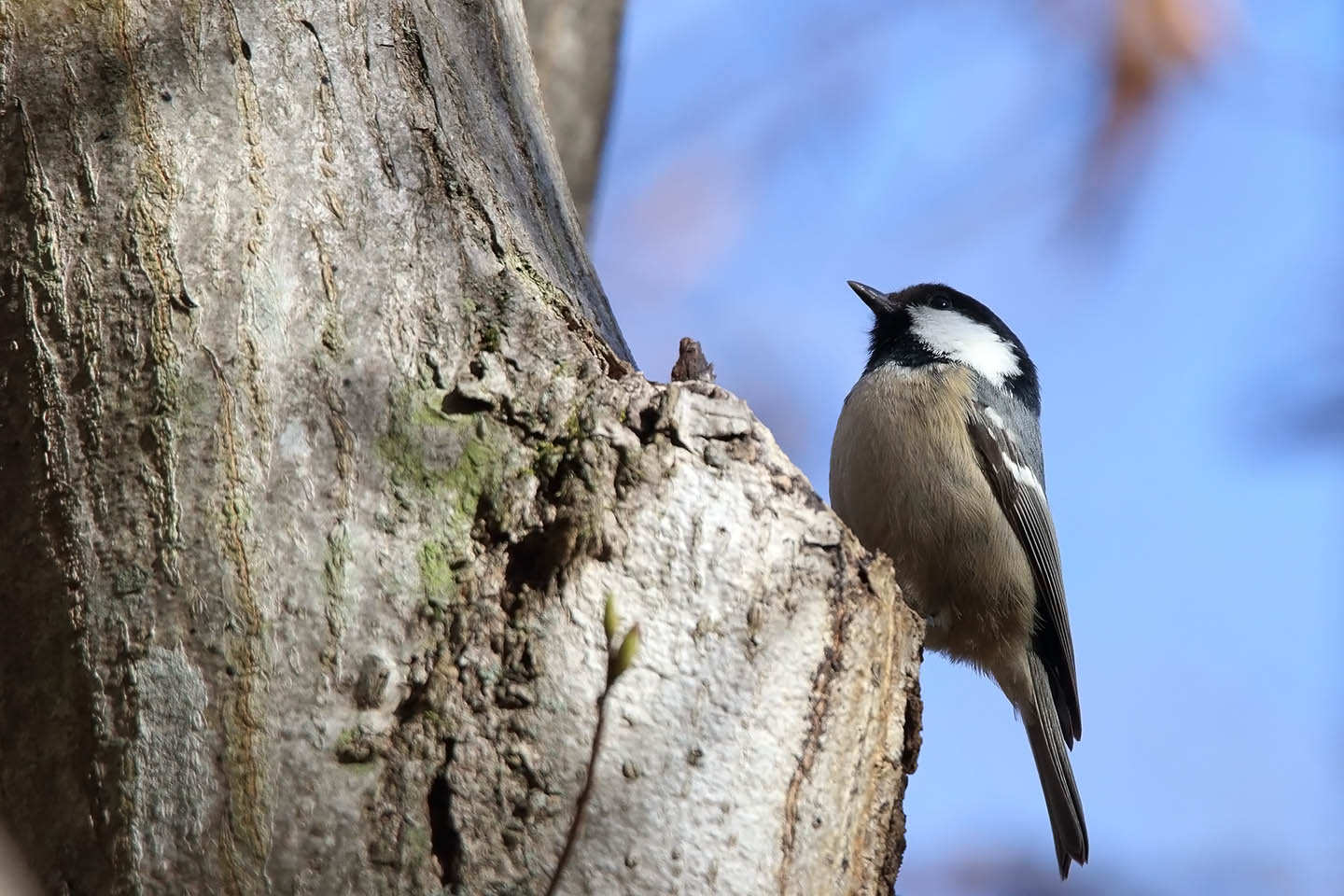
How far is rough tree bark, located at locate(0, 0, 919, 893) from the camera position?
1319 millimetres

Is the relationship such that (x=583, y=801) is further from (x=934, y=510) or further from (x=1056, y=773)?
(x=1056, y=773)

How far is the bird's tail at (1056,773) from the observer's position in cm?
346

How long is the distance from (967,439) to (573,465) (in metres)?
2.12

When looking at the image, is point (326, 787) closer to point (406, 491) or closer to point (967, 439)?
point (406, 491)

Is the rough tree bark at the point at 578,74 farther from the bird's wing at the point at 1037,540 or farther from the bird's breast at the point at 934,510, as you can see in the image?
the bird's wing at the point at 1037,540

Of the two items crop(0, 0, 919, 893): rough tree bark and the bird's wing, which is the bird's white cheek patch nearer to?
the bird's wing

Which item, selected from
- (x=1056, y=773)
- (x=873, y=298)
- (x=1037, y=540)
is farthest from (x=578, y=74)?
(x=1056, y=773)

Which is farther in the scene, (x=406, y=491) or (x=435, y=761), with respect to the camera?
(x=406, y=491)

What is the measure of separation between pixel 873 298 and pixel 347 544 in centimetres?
291

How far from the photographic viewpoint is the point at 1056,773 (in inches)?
139

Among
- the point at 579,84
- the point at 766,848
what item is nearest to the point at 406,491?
the point at 766,848

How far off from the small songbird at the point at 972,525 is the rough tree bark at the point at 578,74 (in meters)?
1.27

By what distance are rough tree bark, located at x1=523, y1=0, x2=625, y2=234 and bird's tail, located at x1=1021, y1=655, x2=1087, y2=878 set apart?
7.02 feet

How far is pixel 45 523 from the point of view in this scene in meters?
1.40
